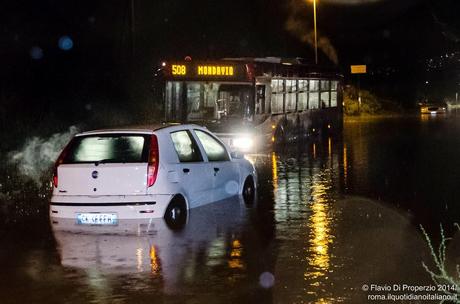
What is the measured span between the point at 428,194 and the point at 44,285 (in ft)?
30.3

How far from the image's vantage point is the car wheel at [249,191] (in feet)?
49.8

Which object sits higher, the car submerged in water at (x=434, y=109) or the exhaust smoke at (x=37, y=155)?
the car submerged in water at (x=434, y=109)

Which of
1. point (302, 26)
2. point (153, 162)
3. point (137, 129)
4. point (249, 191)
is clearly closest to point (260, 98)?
point (249, 191)

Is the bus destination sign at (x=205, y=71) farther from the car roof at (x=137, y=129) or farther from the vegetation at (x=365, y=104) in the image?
the vegetation at (x=365, y=104)

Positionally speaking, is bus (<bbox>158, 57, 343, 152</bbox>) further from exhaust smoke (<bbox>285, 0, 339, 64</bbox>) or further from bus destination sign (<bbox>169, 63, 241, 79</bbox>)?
exhaust smoke (<bbox>285, 0, 339, 64</bbox>)

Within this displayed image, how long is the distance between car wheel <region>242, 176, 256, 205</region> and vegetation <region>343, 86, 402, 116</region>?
52.1m

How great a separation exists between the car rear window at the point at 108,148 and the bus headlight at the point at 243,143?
11.1m

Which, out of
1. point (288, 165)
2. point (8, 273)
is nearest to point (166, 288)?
point (8, 273)

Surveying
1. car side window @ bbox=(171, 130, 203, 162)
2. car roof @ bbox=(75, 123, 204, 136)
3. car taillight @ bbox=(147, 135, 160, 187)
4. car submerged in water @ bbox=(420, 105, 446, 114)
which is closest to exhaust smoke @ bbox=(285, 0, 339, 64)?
car submerged in water @ bbox=(420, 105, 446, 114)

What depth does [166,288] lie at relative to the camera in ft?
26.7

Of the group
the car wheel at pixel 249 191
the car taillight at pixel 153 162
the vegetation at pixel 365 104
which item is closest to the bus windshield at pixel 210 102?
the car wheel at pixel 249 191

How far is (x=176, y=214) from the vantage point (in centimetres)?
1217

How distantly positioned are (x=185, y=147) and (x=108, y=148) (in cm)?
138

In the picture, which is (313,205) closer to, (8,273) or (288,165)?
(8,273)
